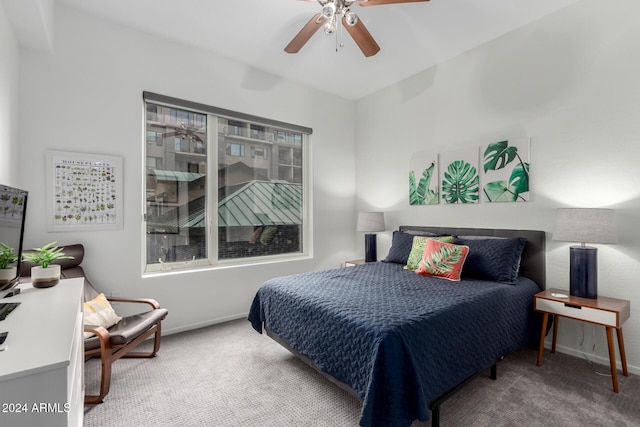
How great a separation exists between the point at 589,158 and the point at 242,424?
3240 millimetres

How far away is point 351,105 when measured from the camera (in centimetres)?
467

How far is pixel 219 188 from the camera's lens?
3.56 m

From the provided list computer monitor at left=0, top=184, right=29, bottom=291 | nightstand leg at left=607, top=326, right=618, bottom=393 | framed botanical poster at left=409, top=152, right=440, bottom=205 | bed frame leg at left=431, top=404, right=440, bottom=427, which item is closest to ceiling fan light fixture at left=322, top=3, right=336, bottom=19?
computer monitor at left=0, top=184, right=29, bottom=291

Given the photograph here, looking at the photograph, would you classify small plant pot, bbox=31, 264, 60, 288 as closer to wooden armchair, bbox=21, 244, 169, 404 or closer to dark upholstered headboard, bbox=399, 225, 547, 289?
wooden armchair, bbox=21, 244, 169, 404

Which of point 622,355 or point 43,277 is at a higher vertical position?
point 43,277

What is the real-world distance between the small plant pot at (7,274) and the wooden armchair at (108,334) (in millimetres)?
590

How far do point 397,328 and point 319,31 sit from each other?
2744 mm

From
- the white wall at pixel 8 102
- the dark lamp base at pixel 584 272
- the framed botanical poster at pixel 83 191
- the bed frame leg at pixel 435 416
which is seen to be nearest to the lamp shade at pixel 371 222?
the dark lamp base at pixel 584 272

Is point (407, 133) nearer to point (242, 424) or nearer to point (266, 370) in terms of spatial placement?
point (266, 370)

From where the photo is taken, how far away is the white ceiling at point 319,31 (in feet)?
8.46

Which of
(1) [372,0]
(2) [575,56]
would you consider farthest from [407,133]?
(1) [372,0]

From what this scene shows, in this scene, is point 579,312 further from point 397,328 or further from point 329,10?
point 329,10

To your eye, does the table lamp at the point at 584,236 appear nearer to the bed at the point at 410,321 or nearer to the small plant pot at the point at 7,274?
the bed at the point at 410,321

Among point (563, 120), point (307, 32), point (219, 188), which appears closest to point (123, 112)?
point (219, 188)
